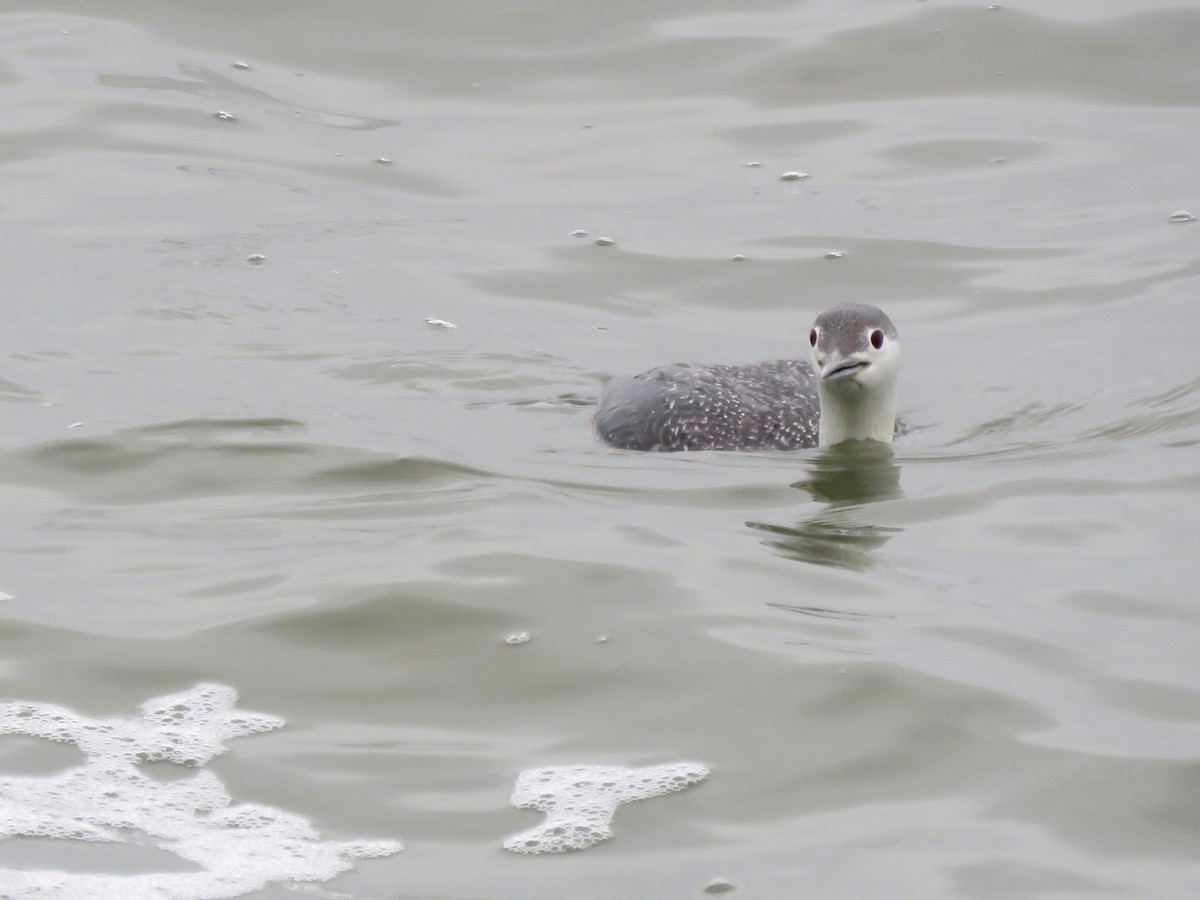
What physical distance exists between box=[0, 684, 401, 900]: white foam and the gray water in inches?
3.2

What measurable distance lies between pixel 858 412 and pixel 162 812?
432cm

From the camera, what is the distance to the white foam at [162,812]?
13.7ft

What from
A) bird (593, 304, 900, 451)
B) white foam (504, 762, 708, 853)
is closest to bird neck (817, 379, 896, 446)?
bird (593, 304, 900, 451)

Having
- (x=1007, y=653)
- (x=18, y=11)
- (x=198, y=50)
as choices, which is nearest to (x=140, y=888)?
(x=1007, y=653)

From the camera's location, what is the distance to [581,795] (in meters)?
4.52

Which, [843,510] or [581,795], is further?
[843,510]

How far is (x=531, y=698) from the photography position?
5.11m

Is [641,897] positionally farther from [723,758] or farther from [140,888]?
[140,888]

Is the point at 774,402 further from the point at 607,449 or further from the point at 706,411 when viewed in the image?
the point at 607,449

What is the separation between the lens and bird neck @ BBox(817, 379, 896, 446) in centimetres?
811

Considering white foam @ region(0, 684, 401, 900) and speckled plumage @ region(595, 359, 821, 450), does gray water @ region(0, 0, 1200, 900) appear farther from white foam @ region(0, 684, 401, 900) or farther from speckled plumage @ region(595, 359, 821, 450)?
speckled plumage @ region(595, 359, 821, 450)

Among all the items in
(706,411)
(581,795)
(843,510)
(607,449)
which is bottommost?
(581,795)

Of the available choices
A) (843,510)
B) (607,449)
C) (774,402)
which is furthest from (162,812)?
(774,402)

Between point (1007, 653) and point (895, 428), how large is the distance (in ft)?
11.0
